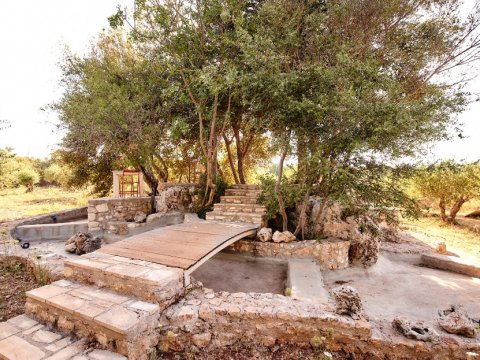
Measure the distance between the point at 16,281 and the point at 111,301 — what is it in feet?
9.95

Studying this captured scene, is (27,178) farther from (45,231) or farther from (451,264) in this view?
(451,264)

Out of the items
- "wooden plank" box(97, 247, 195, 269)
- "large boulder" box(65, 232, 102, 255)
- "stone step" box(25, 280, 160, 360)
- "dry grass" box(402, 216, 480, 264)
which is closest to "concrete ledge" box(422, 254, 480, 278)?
"dry grass" box(402, 216, 480, 264)

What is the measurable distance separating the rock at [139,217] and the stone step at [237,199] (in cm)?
281

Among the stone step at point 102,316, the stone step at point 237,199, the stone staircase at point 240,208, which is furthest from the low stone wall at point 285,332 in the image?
the stone step at point 237,199

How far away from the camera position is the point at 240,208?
27.1 ft

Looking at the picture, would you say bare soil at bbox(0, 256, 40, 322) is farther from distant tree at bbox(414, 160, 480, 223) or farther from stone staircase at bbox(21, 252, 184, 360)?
distant tree at bbox(414, 160, 480, 223)

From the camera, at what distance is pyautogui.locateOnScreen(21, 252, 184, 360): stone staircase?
294 centimetres

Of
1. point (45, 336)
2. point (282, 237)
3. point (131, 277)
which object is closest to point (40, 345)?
point (45, 336)

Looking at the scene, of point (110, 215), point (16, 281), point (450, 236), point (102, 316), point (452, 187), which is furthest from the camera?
point (452, 187)

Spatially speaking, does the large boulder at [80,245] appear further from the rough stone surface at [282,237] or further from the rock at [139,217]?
the rough stone surface at [282,237]

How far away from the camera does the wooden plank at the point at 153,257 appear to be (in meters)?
4.16

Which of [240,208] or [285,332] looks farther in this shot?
[240,208]

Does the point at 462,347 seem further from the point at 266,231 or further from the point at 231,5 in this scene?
the point at 231,5

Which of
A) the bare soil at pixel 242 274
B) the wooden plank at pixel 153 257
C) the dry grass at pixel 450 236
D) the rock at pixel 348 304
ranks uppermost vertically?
the wooden plank at pixel 153 257
